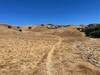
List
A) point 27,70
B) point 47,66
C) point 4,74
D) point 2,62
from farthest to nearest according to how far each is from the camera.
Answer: point 2,62
point 47,66
point 27,70
point 4,74

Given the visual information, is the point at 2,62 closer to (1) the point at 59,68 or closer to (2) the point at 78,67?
(1) the point at 59,68

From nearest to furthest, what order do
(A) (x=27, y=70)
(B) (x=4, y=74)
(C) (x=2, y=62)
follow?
(B) (x=4, y=74) < (A) (x=27, y=70) < (C) (x=2, y=62)

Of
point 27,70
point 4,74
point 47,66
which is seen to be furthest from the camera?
point 47,66

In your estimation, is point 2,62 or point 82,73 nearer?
point 82,73

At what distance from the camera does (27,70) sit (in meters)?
11.0

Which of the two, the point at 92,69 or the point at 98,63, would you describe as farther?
the point at 98,63

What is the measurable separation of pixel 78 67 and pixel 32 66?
333 centimetres

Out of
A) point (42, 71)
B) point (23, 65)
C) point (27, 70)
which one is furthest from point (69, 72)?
point (23, 65)

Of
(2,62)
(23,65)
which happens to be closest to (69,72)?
(23,65)

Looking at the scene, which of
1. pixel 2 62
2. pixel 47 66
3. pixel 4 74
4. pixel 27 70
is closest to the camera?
pixel 4 74

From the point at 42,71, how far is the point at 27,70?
A: 1055 mm

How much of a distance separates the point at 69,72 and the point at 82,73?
833mm

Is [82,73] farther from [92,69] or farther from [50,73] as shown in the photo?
[50,73]

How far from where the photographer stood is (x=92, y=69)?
37.8ft
